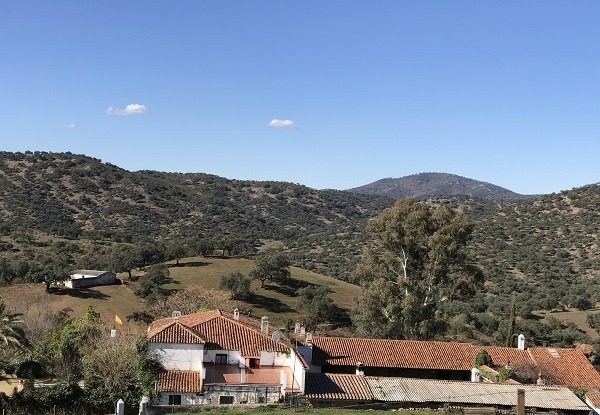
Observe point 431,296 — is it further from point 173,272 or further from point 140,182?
point 140,182

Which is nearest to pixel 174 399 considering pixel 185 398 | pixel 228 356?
pixel 185 398

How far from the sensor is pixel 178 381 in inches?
1326

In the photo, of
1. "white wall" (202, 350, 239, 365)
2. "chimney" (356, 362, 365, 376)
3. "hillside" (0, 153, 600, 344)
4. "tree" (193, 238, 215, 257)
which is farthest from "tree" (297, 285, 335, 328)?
"white wall" (202, 350, 239, 365)

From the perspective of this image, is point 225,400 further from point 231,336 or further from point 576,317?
point 576,317

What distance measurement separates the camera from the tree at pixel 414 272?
46.3 m

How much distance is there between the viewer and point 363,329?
49.8 metres

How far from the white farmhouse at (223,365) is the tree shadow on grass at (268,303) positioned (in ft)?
114

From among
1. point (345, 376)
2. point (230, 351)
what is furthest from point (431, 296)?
point (230, 351)

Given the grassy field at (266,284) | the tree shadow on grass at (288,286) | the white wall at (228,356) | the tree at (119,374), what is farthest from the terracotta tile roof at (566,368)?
the tree shadow on grass at (288,286)

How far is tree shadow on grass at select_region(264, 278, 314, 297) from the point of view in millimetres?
79562

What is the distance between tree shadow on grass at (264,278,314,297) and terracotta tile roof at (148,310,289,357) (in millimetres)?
40473

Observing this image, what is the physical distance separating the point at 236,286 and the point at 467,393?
1594 inches

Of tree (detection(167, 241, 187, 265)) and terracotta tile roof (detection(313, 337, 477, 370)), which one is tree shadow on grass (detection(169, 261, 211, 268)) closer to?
tree (detection(167, 241, 187, 265))

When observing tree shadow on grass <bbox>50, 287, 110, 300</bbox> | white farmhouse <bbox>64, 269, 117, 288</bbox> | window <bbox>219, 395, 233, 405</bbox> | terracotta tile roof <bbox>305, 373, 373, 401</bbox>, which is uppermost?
white farmhouse <bbox>64, 269, 117, 288</bbox>
